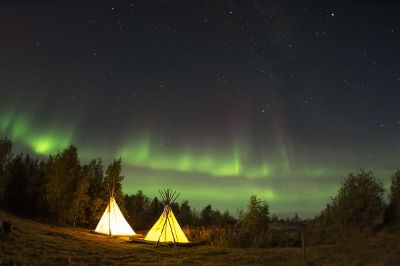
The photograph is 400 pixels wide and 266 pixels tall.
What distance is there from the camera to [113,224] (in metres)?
25.9

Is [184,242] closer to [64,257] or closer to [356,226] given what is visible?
[356,226]

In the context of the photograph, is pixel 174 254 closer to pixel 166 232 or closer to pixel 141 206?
pixel 166 232

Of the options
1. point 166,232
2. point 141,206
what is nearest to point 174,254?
point 166,232

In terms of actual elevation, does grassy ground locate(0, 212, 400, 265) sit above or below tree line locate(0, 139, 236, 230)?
below

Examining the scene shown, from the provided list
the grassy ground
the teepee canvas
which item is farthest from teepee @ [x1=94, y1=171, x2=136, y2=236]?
the grassy ground

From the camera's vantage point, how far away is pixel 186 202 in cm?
3784

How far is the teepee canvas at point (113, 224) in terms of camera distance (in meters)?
25.6

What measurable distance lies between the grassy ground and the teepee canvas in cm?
635

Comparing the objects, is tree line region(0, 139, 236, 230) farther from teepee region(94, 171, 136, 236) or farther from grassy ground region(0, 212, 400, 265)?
grassy ground region(0, 212, 400, 265)

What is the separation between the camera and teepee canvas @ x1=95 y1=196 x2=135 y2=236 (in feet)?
84.0

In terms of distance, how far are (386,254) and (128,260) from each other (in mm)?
8050

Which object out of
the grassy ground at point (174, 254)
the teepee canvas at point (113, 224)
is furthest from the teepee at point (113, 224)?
the grassy ground at point (174, 254)

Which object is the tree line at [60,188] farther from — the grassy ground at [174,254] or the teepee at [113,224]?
the grassy ground at [174,254]

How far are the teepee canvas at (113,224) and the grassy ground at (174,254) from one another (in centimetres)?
635
